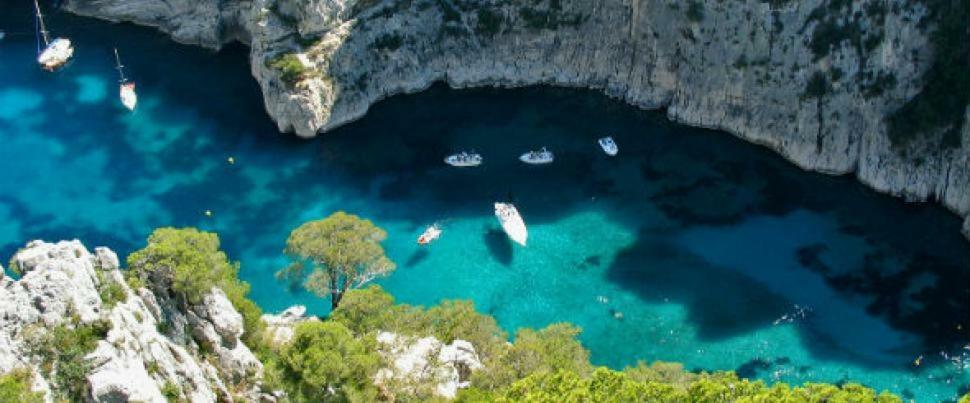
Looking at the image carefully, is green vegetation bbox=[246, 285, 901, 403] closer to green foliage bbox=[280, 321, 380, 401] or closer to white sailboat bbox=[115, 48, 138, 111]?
green foliage bbox=[280, 321, 380, 401]

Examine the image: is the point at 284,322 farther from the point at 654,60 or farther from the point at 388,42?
the point at 654,60

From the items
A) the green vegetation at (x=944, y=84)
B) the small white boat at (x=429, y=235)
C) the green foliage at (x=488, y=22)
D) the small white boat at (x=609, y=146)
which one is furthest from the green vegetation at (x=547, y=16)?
the green vegetation at (x=944, y=84)

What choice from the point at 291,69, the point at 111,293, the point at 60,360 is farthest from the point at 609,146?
the point at 60,360

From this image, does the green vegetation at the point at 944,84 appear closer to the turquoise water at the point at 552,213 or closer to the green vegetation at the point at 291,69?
the turquoise water at the point at 552,213

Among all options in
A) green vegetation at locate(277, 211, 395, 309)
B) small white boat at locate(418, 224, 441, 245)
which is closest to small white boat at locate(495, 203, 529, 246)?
small white boat at locate(418, 224, 441, 245)

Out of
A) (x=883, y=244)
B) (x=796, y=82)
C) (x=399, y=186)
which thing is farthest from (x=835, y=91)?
(x=399, y=186)
